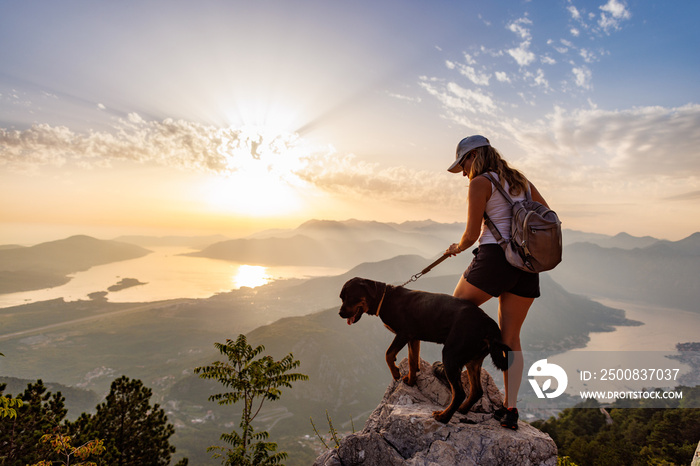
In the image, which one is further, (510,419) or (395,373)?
(395,373)

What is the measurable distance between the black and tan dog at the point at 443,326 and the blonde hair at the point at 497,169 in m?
1.87

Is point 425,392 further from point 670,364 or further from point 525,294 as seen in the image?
point 670,364

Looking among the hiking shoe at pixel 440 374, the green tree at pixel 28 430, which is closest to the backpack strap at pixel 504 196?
the hiking shoe at pixel 440 374

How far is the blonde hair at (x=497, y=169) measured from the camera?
4742 millimetres

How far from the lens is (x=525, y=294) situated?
16.2 ft

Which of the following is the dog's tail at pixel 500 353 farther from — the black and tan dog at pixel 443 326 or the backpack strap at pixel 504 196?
the backpack strap at pixel 504 196

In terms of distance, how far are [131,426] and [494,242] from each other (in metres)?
17.2

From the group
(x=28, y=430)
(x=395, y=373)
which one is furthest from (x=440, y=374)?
(x=28, y=430)

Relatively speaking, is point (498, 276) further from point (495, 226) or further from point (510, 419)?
point (510, 419)

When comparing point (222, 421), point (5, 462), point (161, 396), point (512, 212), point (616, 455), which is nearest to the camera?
point (512, 212)

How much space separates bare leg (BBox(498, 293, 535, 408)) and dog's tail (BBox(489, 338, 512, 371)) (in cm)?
9

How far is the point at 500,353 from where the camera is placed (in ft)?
16.4

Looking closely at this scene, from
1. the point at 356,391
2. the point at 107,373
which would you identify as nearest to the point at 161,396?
the point at 107,373

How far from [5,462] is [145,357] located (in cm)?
21993
